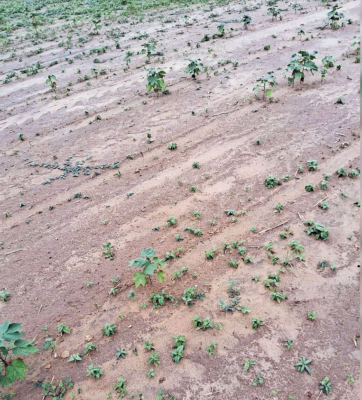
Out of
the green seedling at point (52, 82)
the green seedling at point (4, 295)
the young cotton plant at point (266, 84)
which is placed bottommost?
the green seedling at point (4, 295)

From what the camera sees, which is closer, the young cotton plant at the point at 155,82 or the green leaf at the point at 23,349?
the green leaf at the point at 23,349

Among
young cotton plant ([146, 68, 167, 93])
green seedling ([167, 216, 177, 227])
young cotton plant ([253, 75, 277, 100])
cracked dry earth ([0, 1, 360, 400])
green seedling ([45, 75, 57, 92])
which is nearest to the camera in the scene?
cracked dry earth ([0, 1, 360, 400])

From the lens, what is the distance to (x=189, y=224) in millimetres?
5125

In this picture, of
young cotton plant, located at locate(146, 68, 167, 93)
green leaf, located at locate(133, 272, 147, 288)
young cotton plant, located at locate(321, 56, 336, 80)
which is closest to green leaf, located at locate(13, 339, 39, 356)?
green leaf, located at locate(133, 272, 147, 288)

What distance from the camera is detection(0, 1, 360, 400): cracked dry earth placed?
3.54 meters

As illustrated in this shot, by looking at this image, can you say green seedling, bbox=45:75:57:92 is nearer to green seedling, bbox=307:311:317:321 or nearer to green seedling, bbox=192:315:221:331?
green seedling, bbox=192:315:221:331

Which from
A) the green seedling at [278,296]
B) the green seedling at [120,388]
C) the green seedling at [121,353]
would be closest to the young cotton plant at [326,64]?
the green seedling at [278,296]

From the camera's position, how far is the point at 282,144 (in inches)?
255

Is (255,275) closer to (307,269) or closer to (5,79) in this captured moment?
(307,269)

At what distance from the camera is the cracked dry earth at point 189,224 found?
3545 millimetres

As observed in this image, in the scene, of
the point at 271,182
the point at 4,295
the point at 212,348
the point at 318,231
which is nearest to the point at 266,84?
the point at 271,182

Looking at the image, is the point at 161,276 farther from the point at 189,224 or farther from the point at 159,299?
the point at 189,224

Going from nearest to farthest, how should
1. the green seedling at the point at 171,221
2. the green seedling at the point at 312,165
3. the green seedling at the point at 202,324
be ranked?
the green seedling at the point at 202,324, the green seedling at the point at 171,221, the green seedling at the point at 312,165

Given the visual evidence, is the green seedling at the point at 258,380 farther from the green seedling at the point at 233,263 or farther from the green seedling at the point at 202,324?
the green seedling at the point at 233,263
